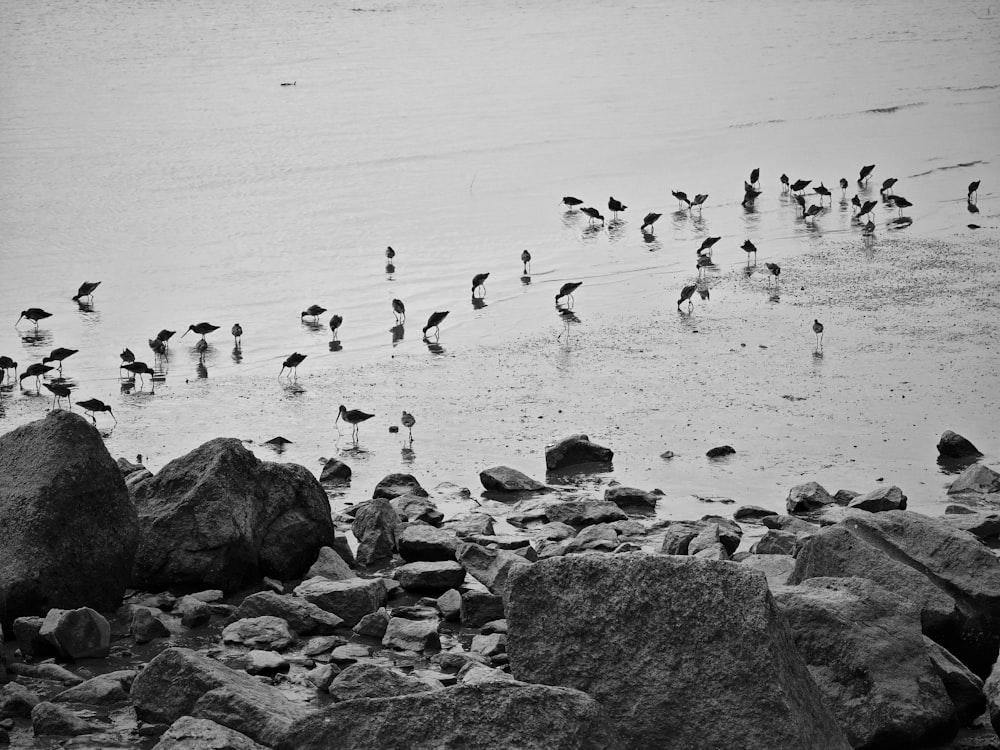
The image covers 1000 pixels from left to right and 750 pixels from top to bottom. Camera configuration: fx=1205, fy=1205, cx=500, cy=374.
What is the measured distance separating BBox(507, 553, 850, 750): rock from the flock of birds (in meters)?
7.27

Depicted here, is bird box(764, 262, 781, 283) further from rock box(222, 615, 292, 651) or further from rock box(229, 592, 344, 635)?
rock box(222, 615, 292, 651)

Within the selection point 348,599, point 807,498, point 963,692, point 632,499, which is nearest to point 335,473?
point 632,499

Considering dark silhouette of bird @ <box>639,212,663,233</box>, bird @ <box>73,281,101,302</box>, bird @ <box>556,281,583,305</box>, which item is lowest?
bird @ <box>556,281,583,305</box>

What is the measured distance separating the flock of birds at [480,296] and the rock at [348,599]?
4614 millimetres

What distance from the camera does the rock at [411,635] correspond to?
762 cm

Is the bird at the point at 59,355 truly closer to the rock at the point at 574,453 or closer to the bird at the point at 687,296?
the rock at the point at 574,453

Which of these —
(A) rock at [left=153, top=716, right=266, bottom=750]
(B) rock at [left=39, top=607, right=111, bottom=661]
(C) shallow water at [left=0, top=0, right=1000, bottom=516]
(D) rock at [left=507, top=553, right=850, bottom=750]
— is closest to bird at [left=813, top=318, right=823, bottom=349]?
(C) shallow water at [left=0, top=0, right=1000, bottom=516]

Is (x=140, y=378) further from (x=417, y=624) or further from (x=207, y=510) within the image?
(x=417, y=624)

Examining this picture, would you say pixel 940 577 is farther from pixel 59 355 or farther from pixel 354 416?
pixel 59 355

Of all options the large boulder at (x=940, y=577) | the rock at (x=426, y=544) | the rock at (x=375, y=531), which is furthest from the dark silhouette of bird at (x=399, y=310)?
the large boulder at (x=940, y=577)

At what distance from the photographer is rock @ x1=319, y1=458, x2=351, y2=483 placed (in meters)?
11.8

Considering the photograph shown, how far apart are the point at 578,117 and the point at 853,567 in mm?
27435

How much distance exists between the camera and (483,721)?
4.58m

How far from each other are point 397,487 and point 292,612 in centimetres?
347
